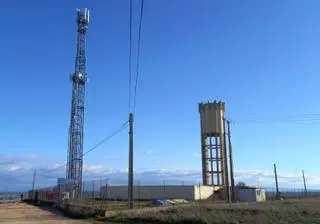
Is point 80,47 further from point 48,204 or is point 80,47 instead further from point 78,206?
point 78,206

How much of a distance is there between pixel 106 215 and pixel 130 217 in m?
2.25

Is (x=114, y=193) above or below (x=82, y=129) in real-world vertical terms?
below

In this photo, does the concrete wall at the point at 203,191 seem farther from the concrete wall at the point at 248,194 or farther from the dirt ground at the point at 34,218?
the dirt ground at the point at 34,218

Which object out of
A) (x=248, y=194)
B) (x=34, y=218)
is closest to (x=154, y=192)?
(x=248, y=194)

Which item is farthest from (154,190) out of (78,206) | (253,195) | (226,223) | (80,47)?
(226,223)

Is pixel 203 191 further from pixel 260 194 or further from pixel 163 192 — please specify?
pixel 260 194

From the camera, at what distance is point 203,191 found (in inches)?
2458

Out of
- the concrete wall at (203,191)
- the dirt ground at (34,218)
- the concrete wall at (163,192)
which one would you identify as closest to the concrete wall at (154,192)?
the concrete wall at (163,192)

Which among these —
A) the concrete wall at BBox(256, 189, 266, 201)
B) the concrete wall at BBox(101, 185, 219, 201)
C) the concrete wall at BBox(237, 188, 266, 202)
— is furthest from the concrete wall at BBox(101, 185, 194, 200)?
the concrete wall at BBox(256, 189, 266, 201)

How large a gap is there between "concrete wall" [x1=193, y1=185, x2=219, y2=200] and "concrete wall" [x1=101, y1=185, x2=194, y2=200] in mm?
897

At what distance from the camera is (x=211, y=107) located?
70750mm

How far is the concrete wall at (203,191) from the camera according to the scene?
59.8 m

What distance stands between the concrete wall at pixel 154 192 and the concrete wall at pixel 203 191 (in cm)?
90

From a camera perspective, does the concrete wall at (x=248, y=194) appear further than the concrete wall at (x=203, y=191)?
Yes
